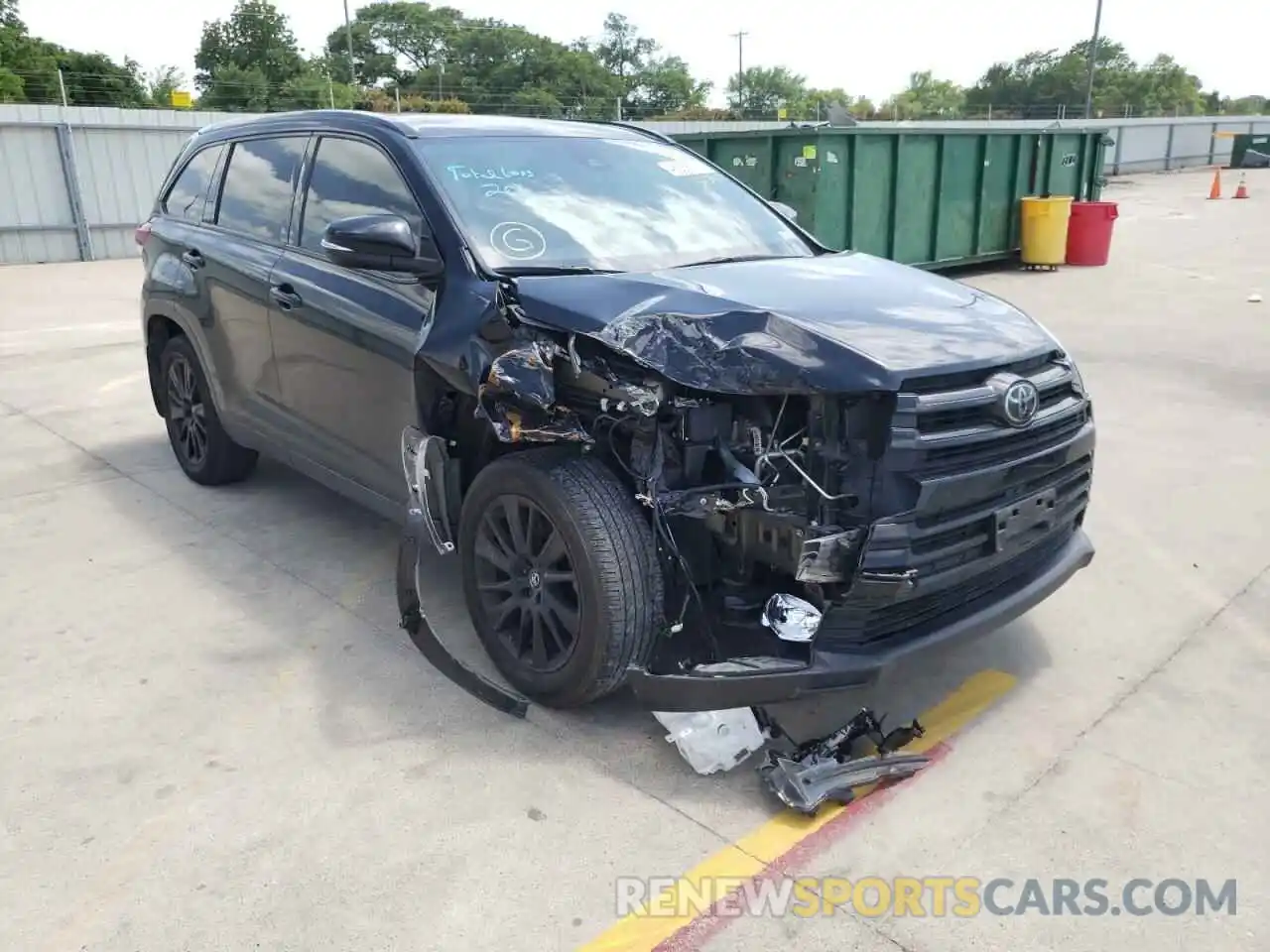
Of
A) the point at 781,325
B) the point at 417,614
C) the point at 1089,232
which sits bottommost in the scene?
the point at 1089,232

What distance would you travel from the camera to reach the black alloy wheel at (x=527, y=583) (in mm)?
3258

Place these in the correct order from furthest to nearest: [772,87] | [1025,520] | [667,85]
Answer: [772,87] < [667,85] < [1025,520]

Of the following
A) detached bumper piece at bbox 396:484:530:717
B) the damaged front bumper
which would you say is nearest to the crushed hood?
the damaged front bumper

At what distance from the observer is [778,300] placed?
322cm

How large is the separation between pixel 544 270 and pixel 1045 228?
12.8 meters

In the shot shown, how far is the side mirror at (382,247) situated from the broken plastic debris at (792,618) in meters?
1.59

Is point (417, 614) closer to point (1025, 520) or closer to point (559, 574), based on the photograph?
point (559, 574)

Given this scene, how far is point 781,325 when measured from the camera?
296 centimetres

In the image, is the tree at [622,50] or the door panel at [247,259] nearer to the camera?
the door panel at [247,259]

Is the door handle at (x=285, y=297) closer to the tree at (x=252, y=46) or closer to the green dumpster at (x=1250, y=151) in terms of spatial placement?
the green dumpster at (x=1250, y=151)

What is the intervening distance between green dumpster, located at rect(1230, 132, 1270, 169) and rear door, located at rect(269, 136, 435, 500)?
47639mm

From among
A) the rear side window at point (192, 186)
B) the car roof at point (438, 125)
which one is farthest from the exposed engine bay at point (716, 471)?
the rear side window at point (192, 186)

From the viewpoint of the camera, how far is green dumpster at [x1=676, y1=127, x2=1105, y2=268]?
12.3 m

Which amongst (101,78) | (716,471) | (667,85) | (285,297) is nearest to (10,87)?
(101,78)
